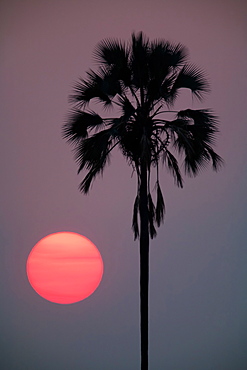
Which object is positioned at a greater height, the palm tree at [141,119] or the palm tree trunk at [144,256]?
the palm tree at [141,119]

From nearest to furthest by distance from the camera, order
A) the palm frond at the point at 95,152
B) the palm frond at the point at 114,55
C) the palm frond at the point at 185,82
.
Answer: the palm frond at the point at 95,152 < the palm frond at the point at 114,55 < the palm frond at the point at 185,82

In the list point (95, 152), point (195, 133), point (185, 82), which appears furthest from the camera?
point (185, 82)

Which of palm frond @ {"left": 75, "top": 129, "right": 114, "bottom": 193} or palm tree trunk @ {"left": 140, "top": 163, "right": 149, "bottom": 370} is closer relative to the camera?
palm frond @ {"left": 75, "top": 129, "right": 114, "bottom": 193}

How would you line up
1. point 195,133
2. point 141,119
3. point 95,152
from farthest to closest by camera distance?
point 141,119
point 195,133
point 95,152

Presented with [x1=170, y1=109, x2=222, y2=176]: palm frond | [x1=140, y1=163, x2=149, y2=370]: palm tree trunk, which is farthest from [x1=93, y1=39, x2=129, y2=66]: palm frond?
[x1=140, y1=163, x2=149, y2=370]: palm tree trunk

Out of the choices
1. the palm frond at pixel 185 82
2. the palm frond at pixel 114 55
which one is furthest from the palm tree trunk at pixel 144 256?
the palm frond at pixel 114 55

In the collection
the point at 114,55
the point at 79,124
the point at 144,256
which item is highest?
the point at 114,55

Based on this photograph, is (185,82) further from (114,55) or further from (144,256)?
(144,256)

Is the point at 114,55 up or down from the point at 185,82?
up

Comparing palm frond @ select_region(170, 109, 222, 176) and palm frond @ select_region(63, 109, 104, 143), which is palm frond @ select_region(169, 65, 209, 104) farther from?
palm frond @ select_region(63, 109, 104, 143)

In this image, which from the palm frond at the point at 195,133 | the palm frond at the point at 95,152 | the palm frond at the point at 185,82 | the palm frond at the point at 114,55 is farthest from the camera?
the palm frond at the point at 185,82

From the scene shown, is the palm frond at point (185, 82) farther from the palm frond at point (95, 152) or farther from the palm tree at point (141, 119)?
the palm frond at point (95, 152)

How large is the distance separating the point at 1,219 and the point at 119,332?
3.83 meters

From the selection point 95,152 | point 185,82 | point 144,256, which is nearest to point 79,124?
point 95,152
